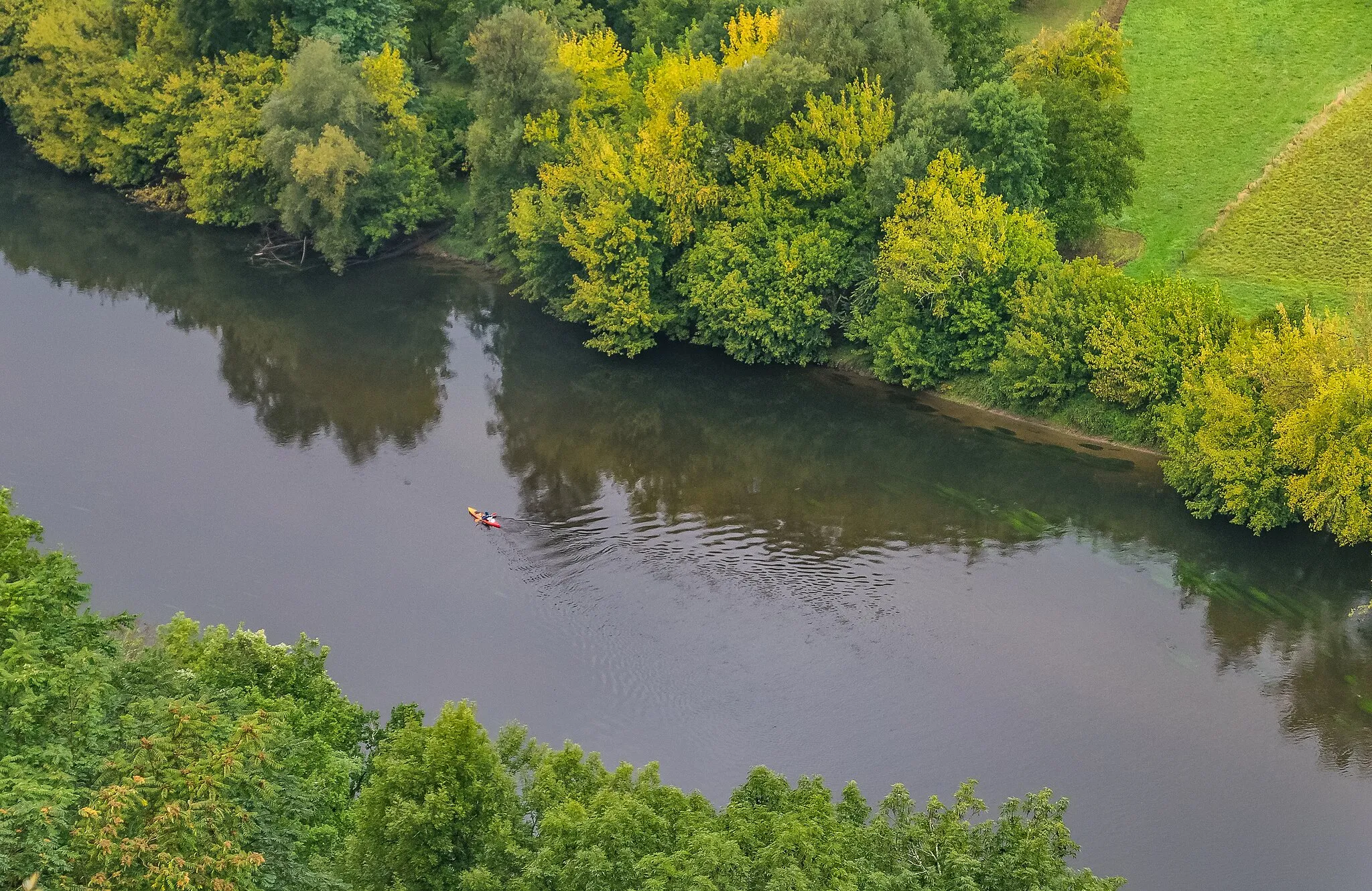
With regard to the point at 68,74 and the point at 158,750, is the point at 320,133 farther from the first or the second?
the point at 158,750

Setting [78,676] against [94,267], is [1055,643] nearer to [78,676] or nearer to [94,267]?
[78,676]

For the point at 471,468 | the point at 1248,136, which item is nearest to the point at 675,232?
the point at 471,468

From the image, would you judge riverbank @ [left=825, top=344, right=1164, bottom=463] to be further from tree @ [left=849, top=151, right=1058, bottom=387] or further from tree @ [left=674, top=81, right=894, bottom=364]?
tree @ [left=674, top=81, right=894, bottom=364]

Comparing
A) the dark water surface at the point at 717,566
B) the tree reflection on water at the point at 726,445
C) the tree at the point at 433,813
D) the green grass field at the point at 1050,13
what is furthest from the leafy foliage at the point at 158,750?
the green grass field at the point at 1050,13

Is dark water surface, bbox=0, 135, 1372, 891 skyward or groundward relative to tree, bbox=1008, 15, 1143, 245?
groundward

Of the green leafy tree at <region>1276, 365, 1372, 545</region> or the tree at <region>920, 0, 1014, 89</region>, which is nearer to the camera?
the green leafy tree at <region>1276, 365, 1372, 545</region>

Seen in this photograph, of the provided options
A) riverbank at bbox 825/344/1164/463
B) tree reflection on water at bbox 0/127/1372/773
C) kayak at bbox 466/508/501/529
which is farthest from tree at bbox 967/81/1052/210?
kayak at bbox 466/508/501/529

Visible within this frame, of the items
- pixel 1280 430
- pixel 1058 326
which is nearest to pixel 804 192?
pixel 1058 326
